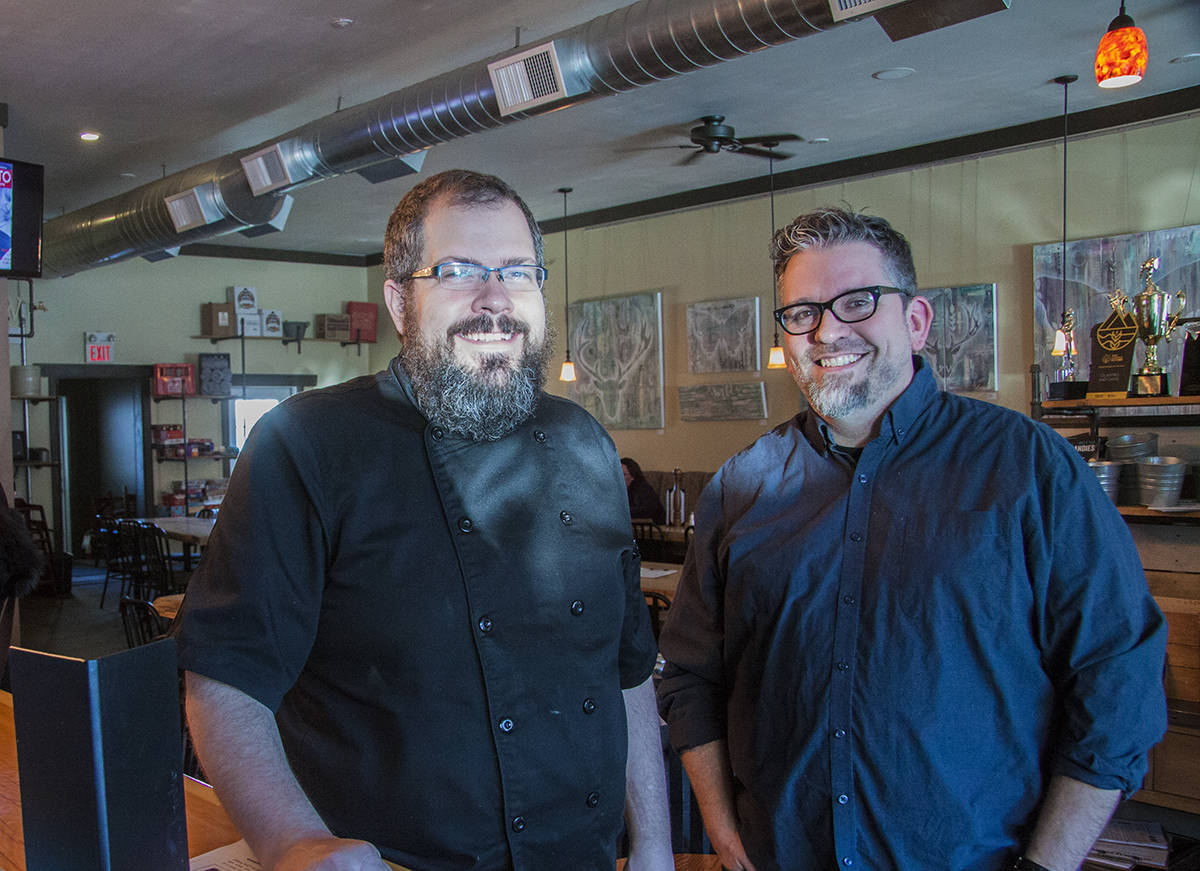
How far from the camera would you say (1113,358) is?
14.5 feet

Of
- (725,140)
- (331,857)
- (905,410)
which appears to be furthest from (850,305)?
(725,140)

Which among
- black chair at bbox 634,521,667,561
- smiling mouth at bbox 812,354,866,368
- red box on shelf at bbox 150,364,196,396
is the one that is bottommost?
black chair at bbox 634,521,667,561

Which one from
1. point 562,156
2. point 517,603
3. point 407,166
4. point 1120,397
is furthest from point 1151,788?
point 562,156

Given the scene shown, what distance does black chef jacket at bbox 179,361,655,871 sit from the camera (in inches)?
48.9

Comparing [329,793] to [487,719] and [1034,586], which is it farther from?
[1034,586]

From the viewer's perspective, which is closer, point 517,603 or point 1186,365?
point 517,603

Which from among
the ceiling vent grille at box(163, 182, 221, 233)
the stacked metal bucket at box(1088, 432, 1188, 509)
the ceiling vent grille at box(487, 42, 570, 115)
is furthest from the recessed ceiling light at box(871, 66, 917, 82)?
the ceiling vent grille at box(163, 182, 221, 233)

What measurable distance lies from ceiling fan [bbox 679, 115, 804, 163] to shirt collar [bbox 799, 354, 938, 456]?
5.57 metres

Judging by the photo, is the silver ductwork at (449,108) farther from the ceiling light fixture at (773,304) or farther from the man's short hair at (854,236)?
the ceiling light fixture at (773,304)

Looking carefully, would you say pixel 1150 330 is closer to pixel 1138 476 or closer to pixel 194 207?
pixel 1138 476

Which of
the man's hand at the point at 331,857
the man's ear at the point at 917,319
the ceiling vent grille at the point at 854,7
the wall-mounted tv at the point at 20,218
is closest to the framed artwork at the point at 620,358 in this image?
the wall-mounted tv at the point at 20,218

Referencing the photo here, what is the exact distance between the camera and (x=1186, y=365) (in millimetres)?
4316

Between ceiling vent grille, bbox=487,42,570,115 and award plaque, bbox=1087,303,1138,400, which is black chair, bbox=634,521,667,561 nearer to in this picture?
ceiling vent grille, bbox=487,42,570,115

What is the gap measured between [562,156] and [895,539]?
267 inches
